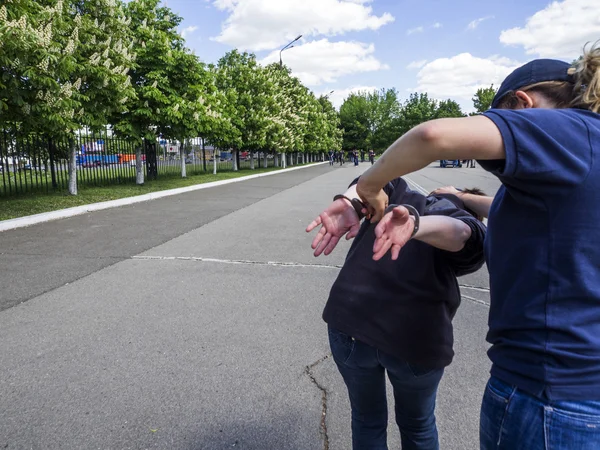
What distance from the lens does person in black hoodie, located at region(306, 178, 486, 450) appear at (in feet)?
5.19

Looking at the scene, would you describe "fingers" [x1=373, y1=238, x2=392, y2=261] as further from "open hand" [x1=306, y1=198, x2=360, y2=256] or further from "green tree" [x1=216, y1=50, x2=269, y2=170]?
"green tree" [x1=216, y1=50, x2=269, y2=170]

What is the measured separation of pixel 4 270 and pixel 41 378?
3.44m

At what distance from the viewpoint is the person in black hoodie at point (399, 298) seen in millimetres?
1581

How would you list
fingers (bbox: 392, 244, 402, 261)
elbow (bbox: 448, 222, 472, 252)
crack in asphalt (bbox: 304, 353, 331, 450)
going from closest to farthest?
fingers (bbox: 392, 244, 402, 261) → elbow (bbox: 448, 222, 472, 252) → crack in asphalt (bbox: 304, 353, 331, 450)

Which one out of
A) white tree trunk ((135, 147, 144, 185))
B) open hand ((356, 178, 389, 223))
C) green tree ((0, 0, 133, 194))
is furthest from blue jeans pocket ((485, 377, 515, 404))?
white tree trunk ((135, 147, 144, 185))

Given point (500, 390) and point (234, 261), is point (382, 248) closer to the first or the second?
point (500, 390)

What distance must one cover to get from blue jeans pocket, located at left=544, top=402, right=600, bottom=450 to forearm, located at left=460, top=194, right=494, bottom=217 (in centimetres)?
75

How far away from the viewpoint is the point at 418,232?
138 cm

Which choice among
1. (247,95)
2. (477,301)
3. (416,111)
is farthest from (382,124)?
(477,301)

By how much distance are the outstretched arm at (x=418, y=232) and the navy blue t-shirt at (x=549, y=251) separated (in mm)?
215

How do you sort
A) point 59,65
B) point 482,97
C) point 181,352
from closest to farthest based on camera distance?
point 181,352 → point 59,65 → point 482,97

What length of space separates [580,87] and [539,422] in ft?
2.84

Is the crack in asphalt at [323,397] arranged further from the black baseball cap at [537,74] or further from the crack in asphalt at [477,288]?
the crack in asphalt at [477,288]

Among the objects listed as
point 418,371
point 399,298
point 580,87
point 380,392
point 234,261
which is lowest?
point 234,261
